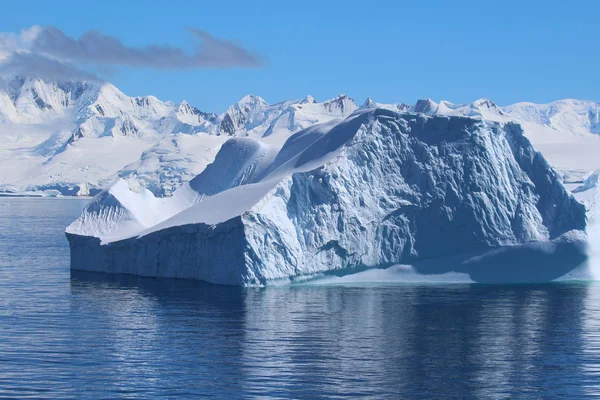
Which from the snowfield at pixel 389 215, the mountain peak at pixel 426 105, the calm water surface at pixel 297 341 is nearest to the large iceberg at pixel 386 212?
the snowfield at pixel 389 215

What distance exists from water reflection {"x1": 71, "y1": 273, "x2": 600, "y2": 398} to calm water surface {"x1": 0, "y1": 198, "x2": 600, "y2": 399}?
52 mm

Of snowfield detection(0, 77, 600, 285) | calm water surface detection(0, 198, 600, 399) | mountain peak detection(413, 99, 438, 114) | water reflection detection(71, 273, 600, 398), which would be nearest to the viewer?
calm water surface detection(0, 198, 600, 399)

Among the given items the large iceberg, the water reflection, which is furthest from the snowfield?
the water reflection

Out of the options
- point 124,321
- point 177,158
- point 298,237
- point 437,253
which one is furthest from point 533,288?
point 177,158

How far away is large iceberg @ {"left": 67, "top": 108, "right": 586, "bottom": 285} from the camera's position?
136ft

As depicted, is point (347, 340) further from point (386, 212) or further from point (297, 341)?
point (386, 212)

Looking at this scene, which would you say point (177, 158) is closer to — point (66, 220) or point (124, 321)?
point (66, 220)

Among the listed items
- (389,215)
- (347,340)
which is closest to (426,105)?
(389,215)

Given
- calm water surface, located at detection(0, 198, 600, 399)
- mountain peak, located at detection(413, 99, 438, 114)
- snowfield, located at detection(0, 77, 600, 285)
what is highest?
mountain peak, located at detection(413, 99, 438, 114)

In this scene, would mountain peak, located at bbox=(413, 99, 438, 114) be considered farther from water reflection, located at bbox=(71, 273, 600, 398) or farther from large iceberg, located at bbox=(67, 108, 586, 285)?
water reflection, located at bbox=(71, 273, 600, 398)

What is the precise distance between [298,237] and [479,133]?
9.72 meters

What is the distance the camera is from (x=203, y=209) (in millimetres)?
44844

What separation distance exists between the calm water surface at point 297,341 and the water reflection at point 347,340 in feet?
0.17

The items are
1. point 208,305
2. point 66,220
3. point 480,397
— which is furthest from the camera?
point 66,220
